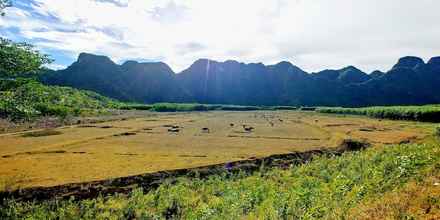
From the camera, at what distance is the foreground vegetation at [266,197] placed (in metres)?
15.9

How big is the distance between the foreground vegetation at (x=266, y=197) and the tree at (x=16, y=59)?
10.4m

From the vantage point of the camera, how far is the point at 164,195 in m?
30.1

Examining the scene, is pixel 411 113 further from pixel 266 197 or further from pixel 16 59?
pixel 16 59

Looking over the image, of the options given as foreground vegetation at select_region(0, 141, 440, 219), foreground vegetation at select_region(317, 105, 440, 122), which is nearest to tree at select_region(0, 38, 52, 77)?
foreground vegetation at select_region(0, 141, 440, 219)

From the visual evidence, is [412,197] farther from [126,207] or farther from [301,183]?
[126,207]

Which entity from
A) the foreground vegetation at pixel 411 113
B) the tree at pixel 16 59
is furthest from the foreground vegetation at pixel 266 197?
the foreground vegetation at pixel 411 113

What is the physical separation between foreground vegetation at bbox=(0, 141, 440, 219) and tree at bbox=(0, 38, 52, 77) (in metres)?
10.4

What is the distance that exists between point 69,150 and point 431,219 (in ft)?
186

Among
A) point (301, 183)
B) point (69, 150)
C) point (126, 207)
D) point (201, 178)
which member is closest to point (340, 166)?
point (301, 183)

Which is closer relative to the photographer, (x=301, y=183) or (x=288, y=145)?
(x=301, y=183)

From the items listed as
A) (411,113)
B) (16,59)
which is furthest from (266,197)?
(411,113)

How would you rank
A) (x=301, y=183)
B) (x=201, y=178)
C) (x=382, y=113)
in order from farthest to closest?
(x=382, y=113)
(x=201, y=178)
(x=301, y=183)

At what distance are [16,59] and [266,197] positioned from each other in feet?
62.5

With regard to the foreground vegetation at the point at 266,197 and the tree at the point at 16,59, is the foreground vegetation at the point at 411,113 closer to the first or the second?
the foreground vegetation at the point at 266,197
